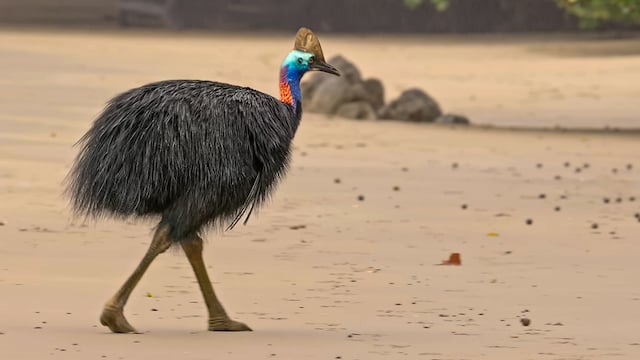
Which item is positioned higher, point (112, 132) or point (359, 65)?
point (112, 132)

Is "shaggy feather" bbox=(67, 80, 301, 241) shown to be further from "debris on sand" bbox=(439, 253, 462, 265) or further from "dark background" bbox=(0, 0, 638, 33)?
"dark background" bbox=(0, 0, 638, 33)

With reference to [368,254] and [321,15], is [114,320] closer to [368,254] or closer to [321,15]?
[368,254]

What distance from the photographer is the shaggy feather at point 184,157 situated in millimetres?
8898

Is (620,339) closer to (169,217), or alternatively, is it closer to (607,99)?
(169,217)

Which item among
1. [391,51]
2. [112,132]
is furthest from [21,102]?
[391,51]

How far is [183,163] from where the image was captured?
351 inches

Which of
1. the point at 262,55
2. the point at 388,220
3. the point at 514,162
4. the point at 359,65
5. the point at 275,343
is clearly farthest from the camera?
the point at 262,55

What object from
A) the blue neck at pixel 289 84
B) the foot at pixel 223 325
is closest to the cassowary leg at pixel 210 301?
the foot at pixel 223 325

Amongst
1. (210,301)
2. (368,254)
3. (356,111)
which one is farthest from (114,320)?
(356,111)

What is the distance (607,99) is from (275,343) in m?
24.0

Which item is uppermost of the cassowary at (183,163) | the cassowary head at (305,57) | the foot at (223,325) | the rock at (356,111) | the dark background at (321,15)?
the cassowary head at (305,57)

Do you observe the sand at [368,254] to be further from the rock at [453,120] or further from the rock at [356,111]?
the rock at [453,120]

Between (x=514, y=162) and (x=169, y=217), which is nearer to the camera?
(x=169, y=217)

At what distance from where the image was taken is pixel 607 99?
106ft
